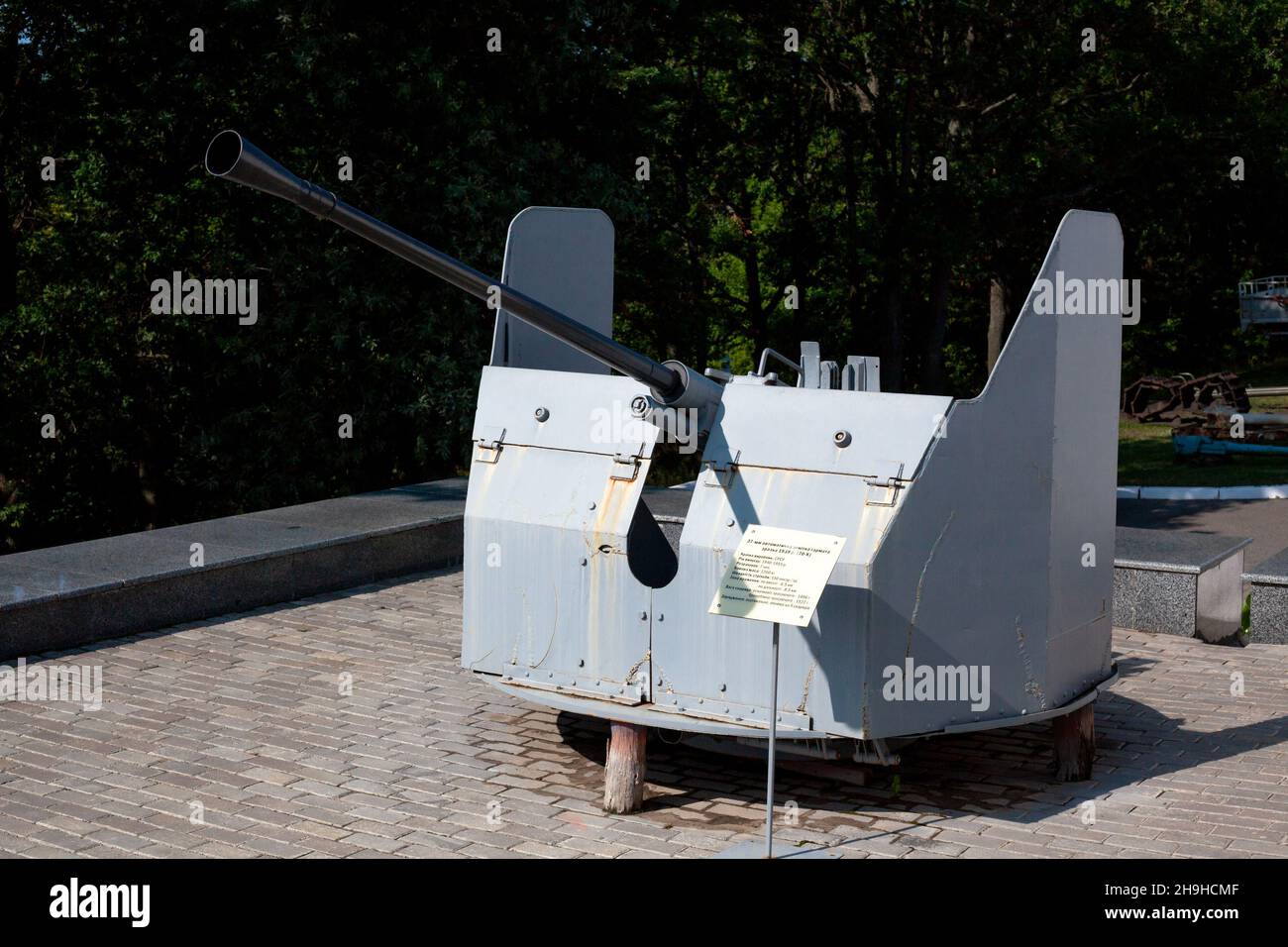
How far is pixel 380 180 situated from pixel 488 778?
1154cm

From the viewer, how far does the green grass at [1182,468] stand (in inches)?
752

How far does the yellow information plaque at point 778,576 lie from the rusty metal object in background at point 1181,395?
1942 centimetres

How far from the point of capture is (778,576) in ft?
18.3

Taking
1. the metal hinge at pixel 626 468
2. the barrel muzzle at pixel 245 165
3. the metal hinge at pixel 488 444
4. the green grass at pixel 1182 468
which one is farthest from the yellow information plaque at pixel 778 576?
the green grass at pixel 1182 468

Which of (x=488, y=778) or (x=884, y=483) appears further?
(x=488, y=778)

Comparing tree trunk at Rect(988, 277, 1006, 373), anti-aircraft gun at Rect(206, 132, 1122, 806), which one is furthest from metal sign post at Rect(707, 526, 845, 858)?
tree trunk at Rect(988, 277, 1006, 373)

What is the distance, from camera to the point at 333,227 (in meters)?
17.2

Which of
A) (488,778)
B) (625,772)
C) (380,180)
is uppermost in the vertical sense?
(380,180)

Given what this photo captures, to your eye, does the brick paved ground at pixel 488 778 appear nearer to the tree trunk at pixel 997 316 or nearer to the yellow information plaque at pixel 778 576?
the yellow information plaque at pixel 778 576

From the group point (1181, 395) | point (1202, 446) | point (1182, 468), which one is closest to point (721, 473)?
point (1182, 468)

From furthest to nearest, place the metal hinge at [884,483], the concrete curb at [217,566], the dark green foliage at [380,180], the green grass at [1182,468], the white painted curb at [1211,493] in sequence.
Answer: the green grass at [1182,468] → the white painted curb at [1211,493] → the dark green foliage at [380,180] → the concrete curb at [217,566] → the metal hinge at [884,483]

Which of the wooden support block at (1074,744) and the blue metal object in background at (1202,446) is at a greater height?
the blue metal object in background at (1202,446)

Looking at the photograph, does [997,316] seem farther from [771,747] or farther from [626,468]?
[771,747]

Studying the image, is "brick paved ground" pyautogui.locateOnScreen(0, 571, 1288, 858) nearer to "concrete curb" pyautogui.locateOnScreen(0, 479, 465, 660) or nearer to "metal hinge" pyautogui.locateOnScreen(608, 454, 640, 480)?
"concrete curb" pyautogui.locateOnScreen(0, 479, 465, 660)
